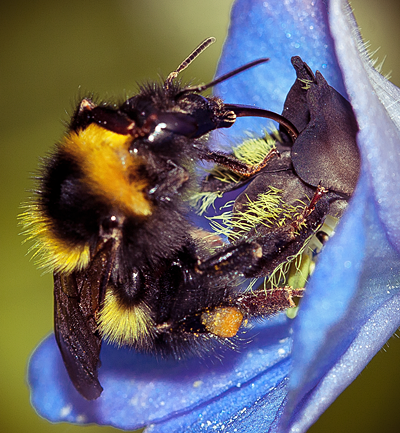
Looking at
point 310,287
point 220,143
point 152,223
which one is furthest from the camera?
point 220,143

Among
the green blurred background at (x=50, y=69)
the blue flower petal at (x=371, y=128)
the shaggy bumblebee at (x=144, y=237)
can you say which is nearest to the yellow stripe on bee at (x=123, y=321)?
the shaggy bumblebee at (x=144, y=237)

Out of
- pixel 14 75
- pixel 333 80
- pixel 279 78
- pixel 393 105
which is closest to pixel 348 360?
pixel 393 105

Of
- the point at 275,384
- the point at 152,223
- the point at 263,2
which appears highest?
the point at 263,2

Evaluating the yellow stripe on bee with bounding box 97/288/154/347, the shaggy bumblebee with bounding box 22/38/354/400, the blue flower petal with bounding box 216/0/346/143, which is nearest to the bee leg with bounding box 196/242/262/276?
the shaggy bumblebee with bounding box 22/38/354/400

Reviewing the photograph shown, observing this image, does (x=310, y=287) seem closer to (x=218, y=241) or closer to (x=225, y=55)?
(x=218, y=241)

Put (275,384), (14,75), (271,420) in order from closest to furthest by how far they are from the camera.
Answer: (271,420) < (275,384) < (14,75)

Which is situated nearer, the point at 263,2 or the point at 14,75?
the point at 263,2

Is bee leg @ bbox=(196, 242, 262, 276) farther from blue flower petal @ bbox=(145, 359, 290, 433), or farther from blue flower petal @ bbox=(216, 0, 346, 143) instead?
blue flower petal @ bbox=(216, 0, 346, 143)

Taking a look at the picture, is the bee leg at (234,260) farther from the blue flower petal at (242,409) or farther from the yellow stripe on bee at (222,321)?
the blue flower petal at (242,409)
